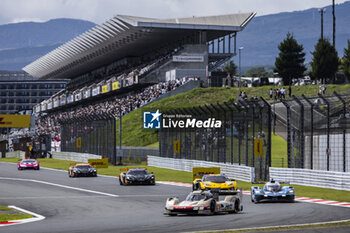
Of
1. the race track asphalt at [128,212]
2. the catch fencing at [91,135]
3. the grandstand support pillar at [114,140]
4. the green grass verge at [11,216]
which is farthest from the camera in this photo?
the catch fencing at [91,135]

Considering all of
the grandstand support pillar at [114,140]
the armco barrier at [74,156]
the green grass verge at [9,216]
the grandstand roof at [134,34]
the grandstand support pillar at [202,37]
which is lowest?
the green grass verge at [9,216]

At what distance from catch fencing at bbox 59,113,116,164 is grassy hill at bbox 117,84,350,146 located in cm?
427

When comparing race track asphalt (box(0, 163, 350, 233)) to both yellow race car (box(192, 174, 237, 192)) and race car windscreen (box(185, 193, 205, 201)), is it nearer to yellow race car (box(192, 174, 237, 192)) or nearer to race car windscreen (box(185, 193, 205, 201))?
race car windscreen (box(185, 193, 205, 201))

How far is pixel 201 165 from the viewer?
146 feet

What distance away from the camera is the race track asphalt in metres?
16.9

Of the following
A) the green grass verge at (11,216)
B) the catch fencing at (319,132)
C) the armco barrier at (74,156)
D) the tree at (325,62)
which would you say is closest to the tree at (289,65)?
the tree at (325,62)

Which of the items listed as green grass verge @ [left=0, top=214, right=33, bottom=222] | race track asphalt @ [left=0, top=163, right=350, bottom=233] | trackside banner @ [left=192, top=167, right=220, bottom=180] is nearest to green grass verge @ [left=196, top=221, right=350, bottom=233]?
race track asphalt @ [left=0, top=163, right=350, bottom=233]

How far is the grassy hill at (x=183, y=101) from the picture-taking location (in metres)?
68.5

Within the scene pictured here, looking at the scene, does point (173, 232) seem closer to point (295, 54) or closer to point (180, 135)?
point (180, 135)

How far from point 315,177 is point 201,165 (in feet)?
44.7

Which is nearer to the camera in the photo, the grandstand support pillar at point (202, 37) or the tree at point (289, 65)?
the grandstand support pillar at point (202, 37)

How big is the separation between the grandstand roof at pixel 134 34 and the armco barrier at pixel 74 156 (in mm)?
17060

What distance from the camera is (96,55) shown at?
108m

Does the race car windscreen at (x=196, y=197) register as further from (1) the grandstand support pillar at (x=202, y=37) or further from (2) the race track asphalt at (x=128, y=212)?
(1) the grandstand support pillar at (x=202, y=37)
